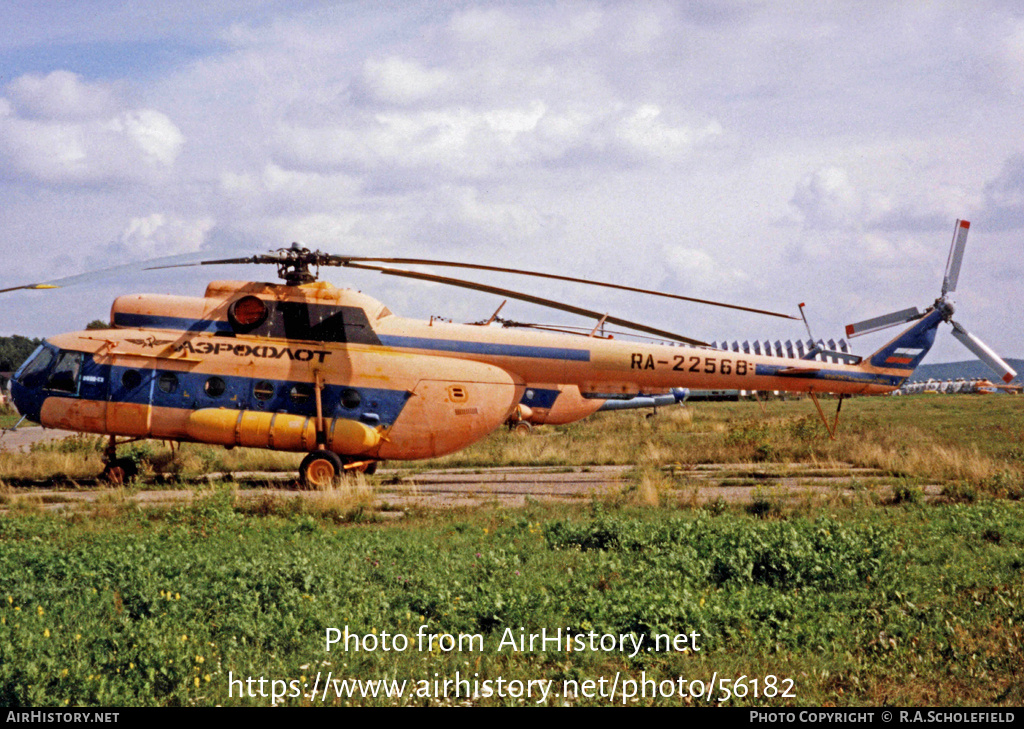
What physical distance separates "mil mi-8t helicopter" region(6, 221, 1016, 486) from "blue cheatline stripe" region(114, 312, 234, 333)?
0.09 ft

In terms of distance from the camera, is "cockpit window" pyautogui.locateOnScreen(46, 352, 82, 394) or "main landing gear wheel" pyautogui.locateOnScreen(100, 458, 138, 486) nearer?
"cockpit window" pyautogui.locateOnScreen(46, 352, 82, 394)

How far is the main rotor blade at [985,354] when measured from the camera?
770 inches

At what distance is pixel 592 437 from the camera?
100 ft

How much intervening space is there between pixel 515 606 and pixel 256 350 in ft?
35.5

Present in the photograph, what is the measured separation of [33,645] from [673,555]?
6.33m

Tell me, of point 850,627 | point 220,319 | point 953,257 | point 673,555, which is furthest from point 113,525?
point 953,257

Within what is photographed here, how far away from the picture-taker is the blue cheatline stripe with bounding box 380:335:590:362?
17.2 metres

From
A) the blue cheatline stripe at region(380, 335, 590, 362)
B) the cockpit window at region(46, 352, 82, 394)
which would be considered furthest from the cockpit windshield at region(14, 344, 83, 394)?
the blue cheatline stripe at region(380, 335, 590, 362)

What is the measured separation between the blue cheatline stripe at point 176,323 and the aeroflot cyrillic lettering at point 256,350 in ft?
1.25

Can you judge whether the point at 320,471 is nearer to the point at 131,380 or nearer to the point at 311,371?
the point at 311,371

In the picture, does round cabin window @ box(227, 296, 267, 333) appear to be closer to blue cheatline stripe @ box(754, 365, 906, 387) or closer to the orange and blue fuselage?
the orange and blue fuselage

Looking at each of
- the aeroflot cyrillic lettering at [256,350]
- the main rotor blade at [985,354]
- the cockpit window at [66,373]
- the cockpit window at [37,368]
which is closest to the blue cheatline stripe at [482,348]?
the aeroflot cyrillic lettering at [256,350]

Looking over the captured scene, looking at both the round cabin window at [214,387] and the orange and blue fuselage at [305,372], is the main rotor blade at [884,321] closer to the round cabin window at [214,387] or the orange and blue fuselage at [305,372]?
the orange and blue fuselage at [305,372]

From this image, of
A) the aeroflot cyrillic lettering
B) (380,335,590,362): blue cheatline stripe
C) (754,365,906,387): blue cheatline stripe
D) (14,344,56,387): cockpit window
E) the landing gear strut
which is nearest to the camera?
the landing gear strut
